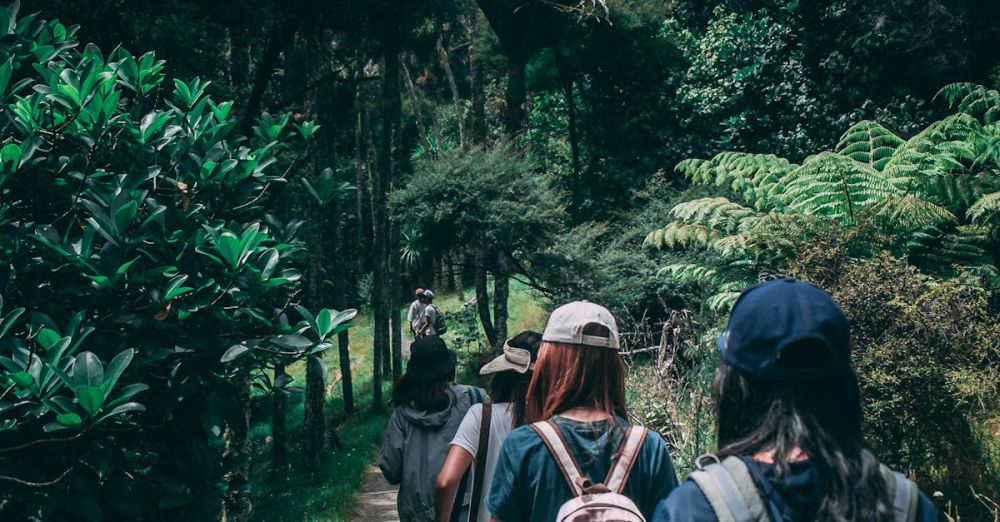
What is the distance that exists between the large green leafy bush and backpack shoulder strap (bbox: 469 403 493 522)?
3.00ft

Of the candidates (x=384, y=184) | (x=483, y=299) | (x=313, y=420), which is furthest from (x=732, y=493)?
(x=483, y=299)

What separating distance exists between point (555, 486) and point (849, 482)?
3.76 ft

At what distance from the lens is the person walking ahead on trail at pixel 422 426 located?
4602 mm

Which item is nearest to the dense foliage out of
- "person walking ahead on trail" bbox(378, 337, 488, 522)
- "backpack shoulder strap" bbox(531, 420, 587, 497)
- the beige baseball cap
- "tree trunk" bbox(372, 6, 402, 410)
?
"person walking ahead on trail" bbox(378, 337, 488, 522)

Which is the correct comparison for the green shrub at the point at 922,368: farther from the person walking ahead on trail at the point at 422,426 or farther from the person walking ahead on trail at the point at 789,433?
the person walking ahead on trail at the point at 789,433

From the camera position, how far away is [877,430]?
6676 mm

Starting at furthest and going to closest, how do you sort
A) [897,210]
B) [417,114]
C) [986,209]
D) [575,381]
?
[417,114] → [986,209] → [897,210] → [575,381]

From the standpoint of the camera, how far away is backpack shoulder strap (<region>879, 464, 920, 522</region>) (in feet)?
5.52

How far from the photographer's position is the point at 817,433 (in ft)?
5.76

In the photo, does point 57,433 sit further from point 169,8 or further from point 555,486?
point 169,8

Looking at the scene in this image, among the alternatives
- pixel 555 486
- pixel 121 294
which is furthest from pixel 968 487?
pixel 121 294

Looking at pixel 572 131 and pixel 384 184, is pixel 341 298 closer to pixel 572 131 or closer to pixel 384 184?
pixel 384 184

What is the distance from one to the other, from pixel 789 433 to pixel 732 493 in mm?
205

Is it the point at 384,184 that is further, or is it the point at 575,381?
the point at 384,184
